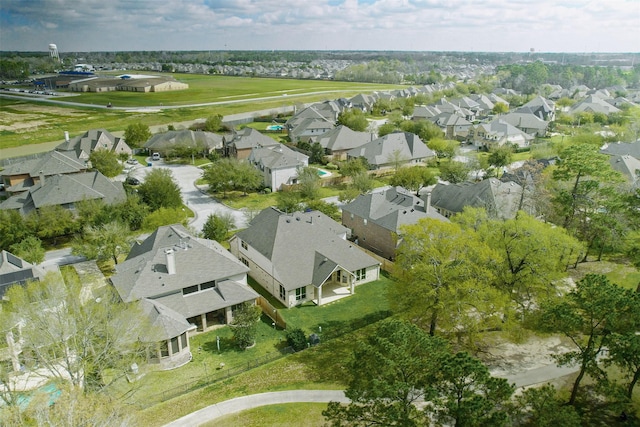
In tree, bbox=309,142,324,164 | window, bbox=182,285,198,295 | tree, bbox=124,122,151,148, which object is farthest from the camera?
tree, bbox=124,122,151,148

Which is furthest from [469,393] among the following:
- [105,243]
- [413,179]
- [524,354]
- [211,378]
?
[413,179]

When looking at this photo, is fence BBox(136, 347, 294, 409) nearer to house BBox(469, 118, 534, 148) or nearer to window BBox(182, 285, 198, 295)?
window BBox(182, 285, 198, 295)

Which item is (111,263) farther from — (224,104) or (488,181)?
(224,104)

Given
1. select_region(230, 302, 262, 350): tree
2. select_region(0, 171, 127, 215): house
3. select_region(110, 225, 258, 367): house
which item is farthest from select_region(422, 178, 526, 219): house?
select_region(0, 171, 127, 215): house

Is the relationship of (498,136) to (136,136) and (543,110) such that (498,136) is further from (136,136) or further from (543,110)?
(136,136)

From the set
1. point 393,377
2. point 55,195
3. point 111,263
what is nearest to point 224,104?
point 55,195

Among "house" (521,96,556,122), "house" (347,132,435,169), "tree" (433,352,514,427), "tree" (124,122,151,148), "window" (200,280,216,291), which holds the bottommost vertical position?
"window" (200,280,216,291)
